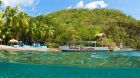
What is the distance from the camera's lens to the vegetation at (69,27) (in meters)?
Result: 55.9

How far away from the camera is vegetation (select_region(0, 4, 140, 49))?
A: 183 ft

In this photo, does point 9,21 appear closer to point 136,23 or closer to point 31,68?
point 31,68

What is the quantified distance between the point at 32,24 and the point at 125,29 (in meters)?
45.9

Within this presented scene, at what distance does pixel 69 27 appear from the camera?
7781cm

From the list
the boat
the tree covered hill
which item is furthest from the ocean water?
the tree covered hill

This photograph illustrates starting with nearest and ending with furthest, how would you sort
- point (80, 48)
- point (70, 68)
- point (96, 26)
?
point (70, 68) < point (80, 48) < point (96, 26)

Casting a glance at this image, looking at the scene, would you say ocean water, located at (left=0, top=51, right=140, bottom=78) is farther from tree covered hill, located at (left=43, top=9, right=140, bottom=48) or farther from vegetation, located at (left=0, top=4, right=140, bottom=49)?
tree covered hill, located at (left=43, top=9, right=140, bottom=48)

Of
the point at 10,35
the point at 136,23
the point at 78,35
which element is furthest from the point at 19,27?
the point at 136,23

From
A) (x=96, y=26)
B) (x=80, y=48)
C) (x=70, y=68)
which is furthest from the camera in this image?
(x=96, y=26)

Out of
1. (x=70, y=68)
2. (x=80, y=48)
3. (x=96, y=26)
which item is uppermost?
(x=96, y=26)

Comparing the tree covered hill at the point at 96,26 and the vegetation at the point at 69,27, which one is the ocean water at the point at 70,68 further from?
the tree covered hill at the point at 96,26

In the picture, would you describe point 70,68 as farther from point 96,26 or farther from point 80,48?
point 96,26

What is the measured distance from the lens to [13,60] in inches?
952

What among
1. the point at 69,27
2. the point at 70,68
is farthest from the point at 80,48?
the point at 70,68
